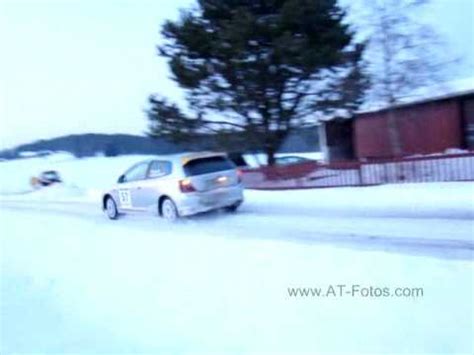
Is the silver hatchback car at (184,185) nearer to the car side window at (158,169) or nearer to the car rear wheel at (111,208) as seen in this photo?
the car side window at (158,169)

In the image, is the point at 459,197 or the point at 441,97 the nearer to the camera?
the point at 459,197

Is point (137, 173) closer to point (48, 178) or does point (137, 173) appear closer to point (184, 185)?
point (184, 185)

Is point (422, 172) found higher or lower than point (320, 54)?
lower

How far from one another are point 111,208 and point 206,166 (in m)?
3.22

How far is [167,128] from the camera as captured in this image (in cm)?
2380

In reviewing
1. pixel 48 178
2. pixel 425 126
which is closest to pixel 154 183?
pixel 48 178

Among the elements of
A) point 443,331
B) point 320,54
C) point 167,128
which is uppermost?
point 320,54

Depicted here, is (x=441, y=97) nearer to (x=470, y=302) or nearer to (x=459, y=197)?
(x=459, y=197)

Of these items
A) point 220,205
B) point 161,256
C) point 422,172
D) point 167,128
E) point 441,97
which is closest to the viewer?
point 161,256

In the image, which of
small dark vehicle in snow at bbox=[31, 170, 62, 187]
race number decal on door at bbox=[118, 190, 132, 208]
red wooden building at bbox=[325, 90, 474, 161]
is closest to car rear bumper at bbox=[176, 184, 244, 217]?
race number decal on door at bbox=[118, 190, 132, 208]

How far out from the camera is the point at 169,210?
10734 mm

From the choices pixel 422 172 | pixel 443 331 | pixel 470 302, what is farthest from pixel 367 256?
pixel 422 172

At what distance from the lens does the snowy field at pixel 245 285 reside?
4.29 meters

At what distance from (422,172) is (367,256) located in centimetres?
892
